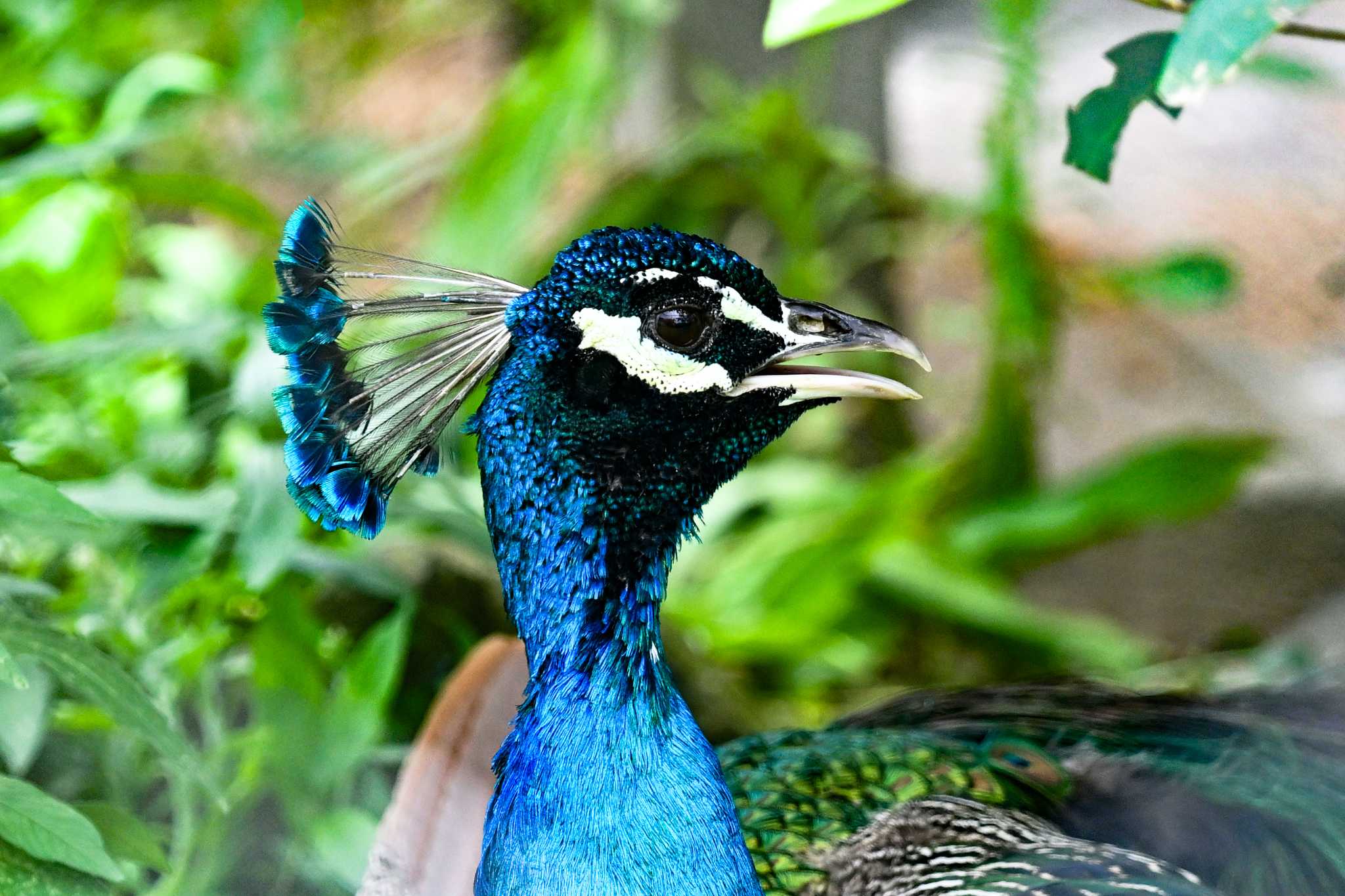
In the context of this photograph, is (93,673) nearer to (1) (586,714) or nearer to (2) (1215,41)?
(1) (586,714)

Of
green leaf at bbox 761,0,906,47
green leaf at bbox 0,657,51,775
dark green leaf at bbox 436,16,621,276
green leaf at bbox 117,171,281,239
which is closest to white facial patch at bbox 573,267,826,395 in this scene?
green leaf at bbox 761,0,906,47

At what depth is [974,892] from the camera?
111 cm

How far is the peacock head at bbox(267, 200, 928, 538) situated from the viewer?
3.20 feet

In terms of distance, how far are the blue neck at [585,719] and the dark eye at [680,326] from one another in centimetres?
12

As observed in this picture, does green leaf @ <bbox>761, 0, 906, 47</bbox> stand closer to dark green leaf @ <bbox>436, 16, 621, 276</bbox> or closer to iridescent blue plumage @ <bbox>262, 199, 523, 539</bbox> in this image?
iridescent blue plumage @ <bbox>262, 199, 523, 539</bbox>

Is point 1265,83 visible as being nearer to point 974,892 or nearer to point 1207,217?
point 1207,217

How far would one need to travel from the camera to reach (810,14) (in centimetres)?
98

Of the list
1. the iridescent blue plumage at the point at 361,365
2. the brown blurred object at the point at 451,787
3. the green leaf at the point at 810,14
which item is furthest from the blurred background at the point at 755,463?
the green leaf at the point at 810,14

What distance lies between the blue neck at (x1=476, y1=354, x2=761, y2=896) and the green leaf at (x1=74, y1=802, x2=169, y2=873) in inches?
13.1

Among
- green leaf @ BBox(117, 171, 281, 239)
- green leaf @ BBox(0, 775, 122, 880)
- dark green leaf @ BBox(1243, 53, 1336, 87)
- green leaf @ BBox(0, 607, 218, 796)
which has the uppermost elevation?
dark green leaf @ BBox(1243, 53, 1336, 87)

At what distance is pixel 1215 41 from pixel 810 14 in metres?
0.30

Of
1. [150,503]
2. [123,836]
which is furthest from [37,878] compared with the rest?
[150,503]

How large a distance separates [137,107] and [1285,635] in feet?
7.92

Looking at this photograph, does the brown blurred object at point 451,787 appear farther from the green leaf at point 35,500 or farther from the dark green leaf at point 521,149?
the dark green leaf at point 521,149
